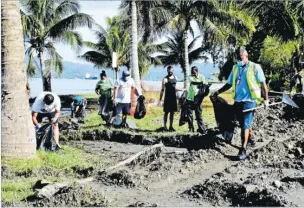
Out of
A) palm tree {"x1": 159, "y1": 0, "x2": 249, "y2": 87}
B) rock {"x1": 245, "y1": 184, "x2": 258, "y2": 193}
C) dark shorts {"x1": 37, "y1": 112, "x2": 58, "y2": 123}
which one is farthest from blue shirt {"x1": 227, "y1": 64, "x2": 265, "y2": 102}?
palm tree {"x1": 159, "y1": 0, "x2": 249, "y2": 87}

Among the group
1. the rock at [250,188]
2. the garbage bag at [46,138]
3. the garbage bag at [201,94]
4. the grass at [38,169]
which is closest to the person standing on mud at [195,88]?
the garbage bag at [201,94]

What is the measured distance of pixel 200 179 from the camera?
737cm

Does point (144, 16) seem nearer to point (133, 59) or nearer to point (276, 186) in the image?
point (133, 59)

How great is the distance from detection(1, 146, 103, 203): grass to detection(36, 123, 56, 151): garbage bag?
22 centimetres

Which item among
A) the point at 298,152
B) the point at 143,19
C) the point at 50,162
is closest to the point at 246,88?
the point at 298,152

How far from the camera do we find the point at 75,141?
37.3 ft

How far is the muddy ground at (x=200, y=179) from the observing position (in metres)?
5.72

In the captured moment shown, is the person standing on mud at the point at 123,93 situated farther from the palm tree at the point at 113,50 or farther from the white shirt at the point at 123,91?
the palm tree at the point at 113,50

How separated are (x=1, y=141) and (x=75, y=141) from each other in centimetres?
337

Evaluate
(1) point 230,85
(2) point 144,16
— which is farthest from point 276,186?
(2) point 144,16

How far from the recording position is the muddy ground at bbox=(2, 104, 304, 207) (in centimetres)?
572

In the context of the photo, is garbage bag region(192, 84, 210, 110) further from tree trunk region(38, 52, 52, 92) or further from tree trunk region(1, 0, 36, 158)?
tree trunk region(38, 52, 52, 92)

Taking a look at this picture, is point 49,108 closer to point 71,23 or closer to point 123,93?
point 123,93

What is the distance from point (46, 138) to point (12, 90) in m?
1.39
